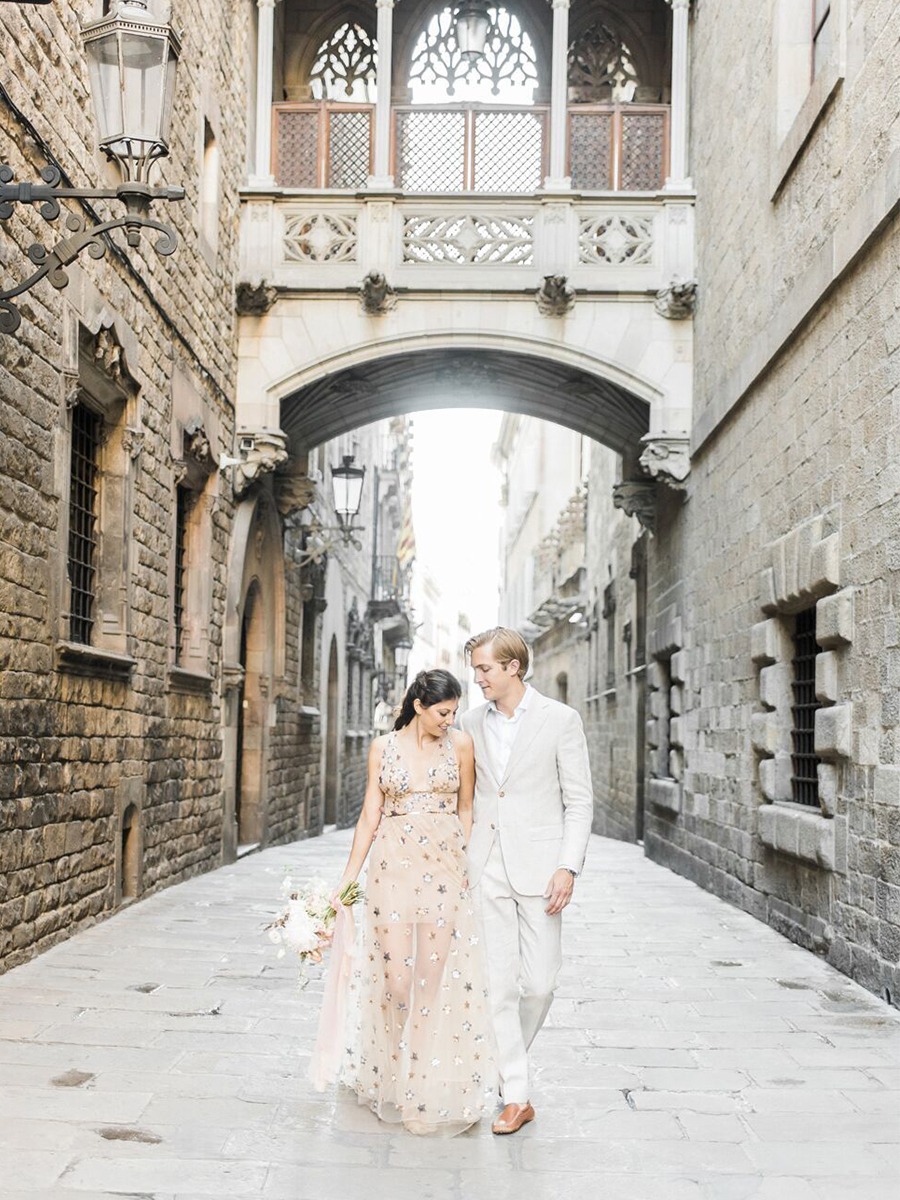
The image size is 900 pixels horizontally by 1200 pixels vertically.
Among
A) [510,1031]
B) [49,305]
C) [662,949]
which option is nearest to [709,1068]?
[510,1031]

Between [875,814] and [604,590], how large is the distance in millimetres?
15263

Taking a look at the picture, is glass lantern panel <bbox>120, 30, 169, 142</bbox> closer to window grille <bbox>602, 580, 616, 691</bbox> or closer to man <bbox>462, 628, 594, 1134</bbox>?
man <bbox>462, 628, 594, 1134</bbox>

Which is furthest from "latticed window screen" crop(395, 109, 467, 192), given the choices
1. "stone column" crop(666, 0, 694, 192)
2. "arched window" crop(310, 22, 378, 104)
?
"stone column" crop(666, 0, 694, 192)

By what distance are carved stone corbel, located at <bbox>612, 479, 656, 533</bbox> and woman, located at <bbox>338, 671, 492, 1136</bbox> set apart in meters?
10.9

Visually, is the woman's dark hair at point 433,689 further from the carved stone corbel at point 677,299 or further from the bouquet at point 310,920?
the carved stone corbel at point 677,299

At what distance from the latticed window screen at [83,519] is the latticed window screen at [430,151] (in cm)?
545

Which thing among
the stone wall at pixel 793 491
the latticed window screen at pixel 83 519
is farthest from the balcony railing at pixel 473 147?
the latticed window screen at pixel 83 519

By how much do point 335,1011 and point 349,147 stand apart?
10820 mm

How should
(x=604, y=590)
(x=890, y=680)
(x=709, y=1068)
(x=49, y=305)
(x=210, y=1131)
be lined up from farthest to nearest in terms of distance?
1. (x=604, y=590)
2. (x=49, y=305)
3. (x=890, y=680)
4. (x=709, y=1068)
5. (x=210, y=1131)

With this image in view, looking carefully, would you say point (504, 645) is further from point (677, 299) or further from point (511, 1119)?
point (677, 299)

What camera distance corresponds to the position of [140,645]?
986 centimetres

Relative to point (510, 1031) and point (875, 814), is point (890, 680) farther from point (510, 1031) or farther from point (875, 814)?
point (510, 1031)

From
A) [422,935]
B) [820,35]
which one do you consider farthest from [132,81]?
[820,35]

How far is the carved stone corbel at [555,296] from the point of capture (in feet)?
43.0
